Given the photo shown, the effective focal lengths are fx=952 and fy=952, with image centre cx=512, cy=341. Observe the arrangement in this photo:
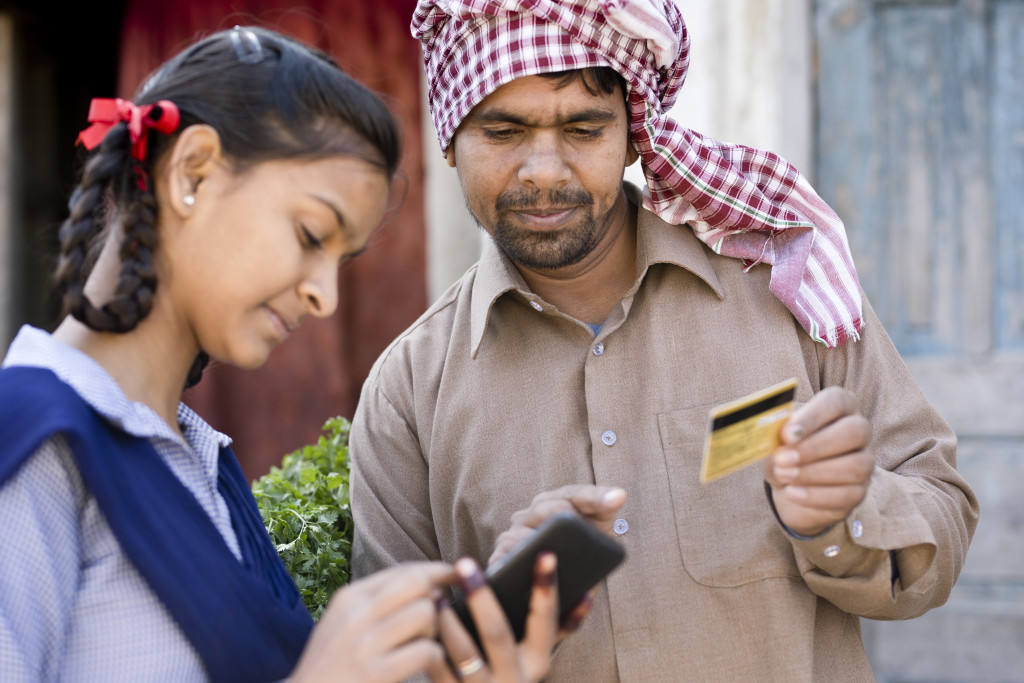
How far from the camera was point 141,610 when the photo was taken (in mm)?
1188

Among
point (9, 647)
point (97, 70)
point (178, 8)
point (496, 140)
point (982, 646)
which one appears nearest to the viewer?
point (9, 647)

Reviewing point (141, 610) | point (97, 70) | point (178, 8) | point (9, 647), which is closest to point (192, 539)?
point (141, 610)

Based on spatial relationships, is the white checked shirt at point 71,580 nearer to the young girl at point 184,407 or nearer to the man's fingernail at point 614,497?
the young girl at point 184,407

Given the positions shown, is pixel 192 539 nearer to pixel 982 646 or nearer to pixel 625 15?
pixel 625 15

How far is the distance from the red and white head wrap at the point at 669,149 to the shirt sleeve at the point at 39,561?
1216 mm

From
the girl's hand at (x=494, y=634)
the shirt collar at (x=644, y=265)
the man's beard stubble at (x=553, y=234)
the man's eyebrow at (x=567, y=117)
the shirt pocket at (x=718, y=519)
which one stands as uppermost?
the man's eyebrow at (x=567, y=117)

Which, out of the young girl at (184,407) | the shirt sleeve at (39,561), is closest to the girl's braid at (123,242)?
the young girl at (184,407)

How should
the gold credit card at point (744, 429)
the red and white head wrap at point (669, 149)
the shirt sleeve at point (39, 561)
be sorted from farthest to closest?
the red and white head wrap at point (669, 149) < the gold credit card at point (744, 429) < the shirt sleeve at point (39, 561)

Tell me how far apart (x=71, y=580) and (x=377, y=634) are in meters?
0.38

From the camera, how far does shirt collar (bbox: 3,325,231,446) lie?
122cm

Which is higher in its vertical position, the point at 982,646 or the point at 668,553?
the point at 668,553

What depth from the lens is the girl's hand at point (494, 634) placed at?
121 centimetres

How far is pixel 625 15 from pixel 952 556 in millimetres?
1233

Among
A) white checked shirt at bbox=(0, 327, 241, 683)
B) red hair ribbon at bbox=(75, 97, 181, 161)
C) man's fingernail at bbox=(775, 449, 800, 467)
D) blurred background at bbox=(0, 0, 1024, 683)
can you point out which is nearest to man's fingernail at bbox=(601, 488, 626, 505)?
man's fingernail at bbox=(775, 449, 800, 467)
